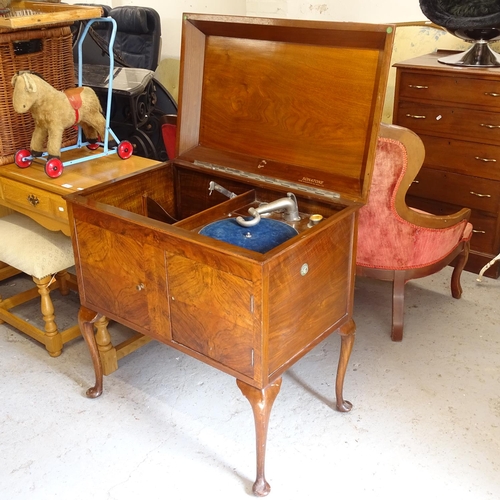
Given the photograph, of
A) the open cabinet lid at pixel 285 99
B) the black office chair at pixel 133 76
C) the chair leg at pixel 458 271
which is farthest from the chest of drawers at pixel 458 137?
the black office chair at pixel 133 76

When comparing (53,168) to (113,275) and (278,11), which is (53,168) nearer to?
(113,275)

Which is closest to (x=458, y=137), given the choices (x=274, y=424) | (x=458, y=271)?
(x=458, y=271)

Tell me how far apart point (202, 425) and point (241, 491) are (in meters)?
0.34

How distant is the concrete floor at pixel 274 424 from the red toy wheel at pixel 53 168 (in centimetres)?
76

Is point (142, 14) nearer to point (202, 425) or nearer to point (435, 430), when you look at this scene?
point (202, 425)

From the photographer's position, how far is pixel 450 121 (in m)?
3.12

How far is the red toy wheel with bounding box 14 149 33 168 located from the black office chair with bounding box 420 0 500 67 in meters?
2.04

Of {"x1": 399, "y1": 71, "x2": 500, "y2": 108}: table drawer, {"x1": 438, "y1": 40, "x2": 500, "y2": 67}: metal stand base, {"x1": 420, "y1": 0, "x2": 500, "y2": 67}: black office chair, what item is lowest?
{"x1": 399, "y1": 71, "x2": 500, "y2": 108}: table drawer

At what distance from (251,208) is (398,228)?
831 mm

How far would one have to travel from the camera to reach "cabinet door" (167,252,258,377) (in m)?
1.64

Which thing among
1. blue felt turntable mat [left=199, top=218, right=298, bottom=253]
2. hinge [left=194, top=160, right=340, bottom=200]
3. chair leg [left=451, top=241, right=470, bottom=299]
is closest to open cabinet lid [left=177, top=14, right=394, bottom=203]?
hinge [left=194, top=160, right=340, bottom=200]

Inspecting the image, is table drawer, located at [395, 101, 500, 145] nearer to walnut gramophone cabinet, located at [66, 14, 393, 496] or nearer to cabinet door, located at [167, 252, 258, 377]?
walnut gramophone cabinet, located at [66, 14, 393, 496]

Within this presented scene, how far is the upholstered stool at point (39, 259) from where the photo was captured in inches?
97.2

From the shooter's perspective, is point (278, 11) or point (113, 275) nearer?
point (113, 275)
